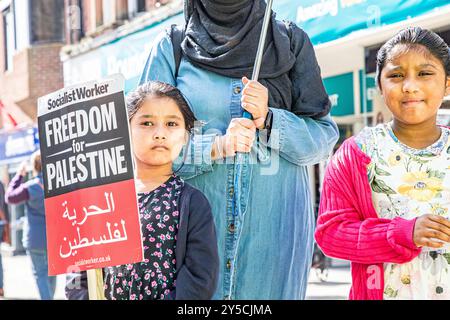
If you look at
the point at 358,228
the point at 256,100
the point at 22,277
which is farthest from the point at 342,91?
the point at 22,277

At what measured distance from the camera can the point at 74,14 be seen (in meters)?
2.50

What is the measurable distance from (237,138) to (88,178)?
36 cm

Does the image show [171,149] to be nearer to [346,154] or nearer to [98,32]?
[346,154]

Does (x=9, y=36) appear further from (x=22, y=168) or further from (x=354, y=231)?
(x=22, y=168)

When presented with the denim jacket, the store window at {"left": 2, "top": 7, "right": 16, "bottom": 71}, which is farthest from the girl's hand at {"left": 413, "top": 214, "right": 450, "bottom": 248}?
the store window at {"left": 2, "top": 7, "right": 16, "bottom": 71}

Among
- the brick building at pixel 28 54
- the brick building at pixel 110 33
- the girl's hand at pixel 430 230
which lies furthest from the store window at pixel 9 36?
the girl's hand at pixel 430 230

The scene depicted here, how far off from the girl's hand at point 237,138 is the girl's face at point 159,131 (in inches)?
3.4

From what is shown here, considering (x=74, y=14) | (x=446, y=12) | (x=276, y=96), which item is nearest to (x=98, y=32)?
(x=74, y=14)

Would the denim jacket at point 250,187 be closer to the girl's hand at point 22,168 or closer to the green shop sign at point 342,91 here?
the green shop sign at point 342,91

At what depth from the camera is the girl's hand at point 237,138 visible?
1673 mm

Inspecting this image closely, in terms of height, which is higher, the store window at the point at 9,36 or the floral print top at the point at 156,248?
the store window at the point at 9,36

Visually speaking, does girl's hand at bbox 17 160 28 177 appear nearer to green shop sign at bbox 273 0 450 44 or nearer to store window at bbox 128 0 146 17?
store window at bbox 128 0 146 17

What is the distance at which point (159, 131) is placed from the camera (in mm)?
1717

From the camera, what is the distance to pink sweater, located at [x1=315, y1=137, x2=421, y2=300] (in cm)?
156
